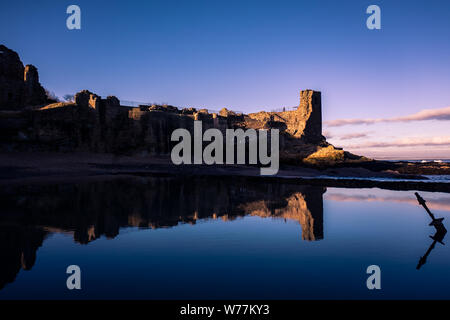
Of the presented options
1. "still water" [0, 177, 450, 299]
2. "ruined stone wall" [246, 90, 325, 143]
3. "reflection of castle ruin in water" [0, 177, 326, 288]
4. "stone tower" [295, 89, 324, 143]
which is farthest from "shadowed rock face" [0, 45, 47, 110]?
"stone tower" [295, 89, 324, 143]

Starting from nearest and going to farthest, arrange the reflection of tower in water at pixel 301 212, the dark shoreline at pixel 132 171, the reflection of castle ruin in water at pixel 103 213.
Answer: the reflection of castle ruin in water at pixel 103 213
the reflection of tower in water at pixel 301 212
the dark shoreline at pixel 132 171

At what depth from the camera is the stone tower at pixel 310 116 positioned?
5194cm

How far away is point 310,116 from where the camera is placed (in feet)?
172

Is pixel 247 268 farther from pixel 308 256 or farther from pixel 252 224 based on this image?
pixel 252 224

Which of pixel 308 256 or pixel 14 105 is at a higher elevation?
pixel 14 105

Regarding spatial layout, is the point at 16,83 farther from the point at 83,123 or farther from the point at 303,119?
the point at 303,119

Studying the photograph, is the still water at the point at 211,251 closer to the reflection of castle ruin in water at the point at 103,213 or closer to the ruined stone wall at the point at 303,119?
the reflection of castle ruin in water at the point at 103,213

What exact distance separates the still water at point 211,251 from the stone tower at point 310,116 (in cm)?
4234

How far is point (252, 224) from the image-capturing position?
8211 millimetres

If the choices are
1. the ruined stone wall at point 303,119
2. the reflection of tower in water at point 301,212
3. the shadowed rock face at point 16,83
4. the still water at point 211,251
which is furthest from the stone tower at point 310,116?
the still water at point 211,251

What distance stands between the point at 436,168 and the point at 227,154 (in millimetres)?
24122

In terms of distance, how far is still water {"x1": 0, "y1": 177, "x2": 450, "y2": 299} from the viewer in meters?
4.04

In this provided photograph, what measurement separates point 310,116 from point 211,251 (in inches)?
1965
